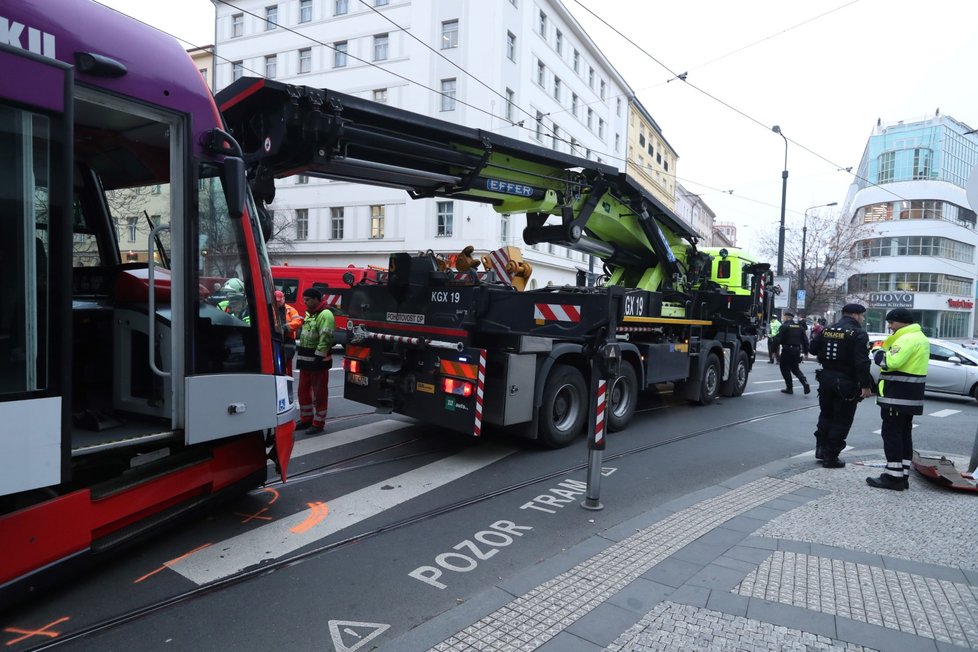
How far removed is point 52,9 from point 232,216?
1366 millimetres

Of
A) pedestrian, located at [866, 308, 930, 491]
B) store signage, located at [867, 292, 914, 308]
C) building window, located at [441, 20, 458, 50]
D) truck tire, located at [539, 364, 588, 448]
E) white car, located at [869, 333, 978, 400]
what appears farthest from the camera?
store signage, located at [867, 292, 914, 308]

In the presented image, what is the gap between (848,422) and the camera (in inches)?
262

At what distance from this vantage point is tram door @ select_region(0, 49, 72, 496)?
2.91 meters

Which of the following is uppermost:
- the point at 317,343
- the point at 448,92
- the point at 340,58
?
the point at 340,58

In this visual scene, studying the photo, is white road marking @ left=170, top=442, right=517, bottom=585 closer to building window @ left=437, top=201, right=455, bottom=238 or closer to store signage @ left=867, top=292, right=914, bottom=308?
building window @ left=437, top=201, right=455, bottom=238

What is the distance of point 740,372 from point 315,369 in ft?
28.6

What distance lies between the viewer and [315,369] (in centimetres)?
Answer: 761

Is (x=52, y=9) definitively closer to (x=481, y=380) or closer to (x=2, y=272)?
(x=2, y=272)

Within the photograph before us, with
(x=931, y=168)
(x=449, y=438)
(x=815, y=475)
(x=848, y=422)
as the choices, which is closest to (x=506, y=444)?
(x=449, y=438)

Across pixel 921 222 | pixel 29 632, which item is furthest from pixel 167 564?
pixel 921 222

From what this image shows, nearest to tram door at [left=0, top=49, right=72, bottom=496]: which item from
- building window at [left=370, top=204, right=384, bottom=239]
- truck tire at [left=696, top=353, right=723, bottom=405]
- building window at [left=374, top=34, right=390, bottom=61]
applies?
truck tire at [left=696, top=353, right=723, bottom=405]

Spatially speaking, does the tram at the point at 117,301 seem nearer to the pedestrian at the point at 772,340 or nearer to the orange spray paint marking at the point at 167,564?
the orange spray paint marking at the point at 167,564

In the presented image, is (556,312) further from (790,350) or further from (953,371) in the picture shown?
(953,371)

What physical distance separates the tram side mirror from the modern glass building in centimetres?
6115
